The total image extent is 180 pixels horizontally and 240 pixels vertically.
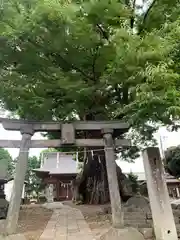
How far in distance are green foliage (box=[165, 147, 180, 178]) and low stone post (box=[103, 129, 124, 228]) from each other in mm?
3696

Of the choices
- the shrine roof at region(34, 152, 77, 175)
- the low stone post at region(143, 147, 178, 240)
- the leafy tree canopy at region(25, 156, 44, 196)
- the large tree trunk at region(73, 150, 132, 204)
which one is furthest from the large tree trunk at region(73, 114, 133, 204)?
the leafy tree canopy at region(25, 156, 44, 196)

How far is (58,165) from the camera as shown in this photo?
25781 mm

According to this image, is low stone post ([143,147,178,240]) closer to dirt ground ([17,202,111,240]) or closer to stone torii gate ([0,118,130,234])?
stone torii gate ([0,118,130,234])

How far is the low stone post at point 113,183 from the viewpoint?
6.32 m

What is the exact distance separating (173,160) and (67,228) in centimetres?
499

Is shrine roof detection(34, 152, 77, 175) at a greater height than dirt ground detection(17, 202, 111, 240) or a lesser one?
greater

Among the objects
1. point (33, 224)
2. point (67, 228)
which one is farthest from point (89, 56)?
point (33, 224)

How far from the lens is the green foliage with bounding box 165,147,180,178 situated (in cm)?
961

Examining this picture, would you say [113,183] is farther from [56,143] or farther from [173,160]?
[173,160]

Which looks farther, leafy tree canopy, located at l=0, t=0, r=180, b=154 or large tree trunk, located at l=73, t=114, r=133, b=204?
large tree trunk, located at l=73, t=114, r=133, b=204

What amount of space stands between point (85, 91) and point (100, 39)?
147 cm

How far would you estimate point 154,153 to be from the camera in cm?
650

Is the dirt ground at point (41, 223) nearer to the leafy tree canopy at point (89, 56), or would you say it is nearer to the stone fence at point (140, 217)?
the stone fence at point (140, 217)

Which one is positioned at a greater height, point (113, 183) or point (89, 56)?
point (89, 56)
